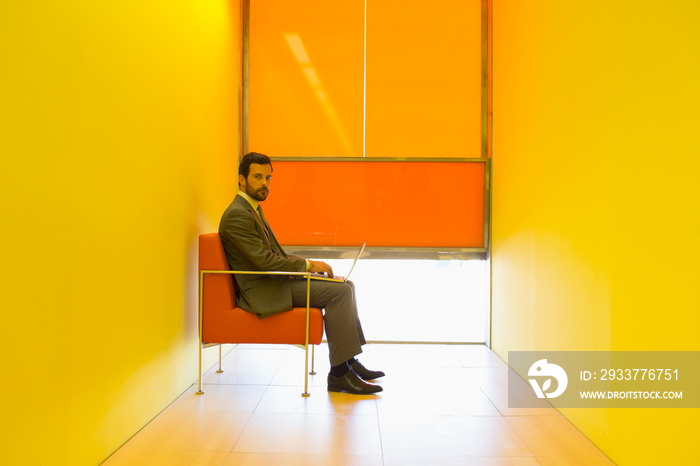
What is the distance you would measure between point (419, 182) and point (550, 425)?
2296 millimetres

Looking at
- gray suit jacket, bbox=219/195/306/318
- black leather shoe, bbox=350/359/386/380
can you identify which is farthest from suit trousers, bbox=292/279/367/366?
black leather shoe, bbox=350/359/386/380

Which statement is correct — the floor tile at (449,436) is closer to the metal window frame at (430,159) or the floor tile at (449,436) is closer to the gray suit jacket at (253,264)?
the gray suit jacket at (253,264)

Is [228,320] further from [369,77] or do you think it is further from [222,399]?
[369,77]

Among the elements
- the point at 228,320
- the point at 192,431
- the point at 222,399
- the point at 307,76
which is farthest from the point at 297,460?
the point at 307,76

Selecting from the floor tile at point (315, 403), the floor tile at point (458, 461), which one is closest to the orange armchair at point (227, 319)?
the floor tile at point (315, 403)

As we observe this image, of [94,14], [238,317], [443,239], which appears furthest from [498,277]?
[94,14]

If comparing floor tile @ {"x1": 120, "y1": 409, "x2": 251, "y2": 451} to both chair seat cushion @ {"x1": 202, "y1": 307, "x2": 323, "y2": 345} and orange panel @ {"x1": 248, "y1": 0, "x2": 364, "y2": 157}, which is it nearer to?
chair seat cushion @ {"x1": 202, "y1": 307, "x2": 323, "y2": 345}

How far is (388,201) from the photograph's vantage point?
4477 millimetres

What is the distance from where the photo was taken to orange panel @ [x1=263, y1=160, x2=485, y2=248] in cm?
447

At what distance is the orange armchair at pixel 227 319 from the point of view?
10.1ft

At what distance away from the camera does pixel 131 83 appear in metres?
2.42

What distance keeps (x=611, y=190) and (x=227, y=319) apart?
207cm

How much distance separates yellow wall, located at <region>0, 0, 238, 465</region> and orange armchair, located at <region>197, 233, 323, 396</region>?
14 cm

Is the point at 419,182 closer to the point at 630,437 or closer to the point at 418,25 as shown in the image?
the point at 418,25
